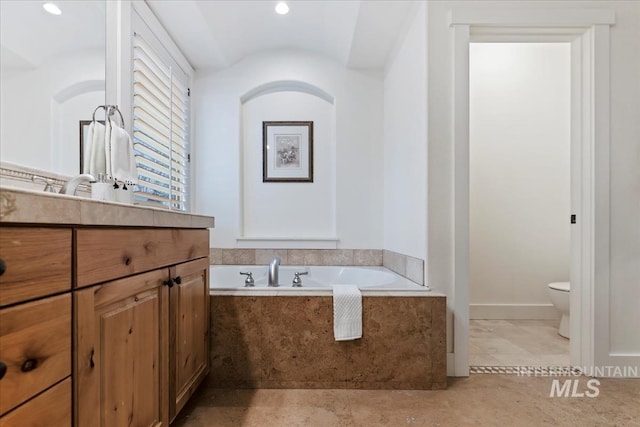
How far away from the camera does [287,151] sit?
3.14 meters

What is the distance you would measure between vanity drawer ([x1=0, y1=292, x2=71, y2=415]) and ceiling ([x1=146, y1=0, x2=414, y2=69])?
7.07 ft

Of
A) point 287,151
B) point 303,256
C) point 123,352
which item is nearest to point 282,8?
point 287,151

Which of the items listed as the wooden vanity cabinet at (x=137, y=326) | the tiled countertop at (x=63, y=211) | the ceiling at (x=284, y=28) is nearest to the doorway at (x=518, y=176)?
the ceiling at (x=284, y=28)

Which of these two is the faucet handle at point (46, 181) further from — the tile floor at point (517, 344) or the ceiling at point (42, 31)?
the tile floor at point (517, 344)

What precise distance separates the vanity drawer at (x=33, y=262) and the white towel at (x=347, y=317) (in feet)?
4.17

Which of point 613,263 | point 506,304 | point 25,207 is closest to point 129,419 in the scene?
point 25,207

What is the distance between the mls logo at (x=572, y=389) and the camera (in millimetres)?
1797

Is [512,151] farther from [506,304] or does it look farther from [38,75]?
[38,75]

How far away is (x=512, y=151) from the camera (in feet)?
10.7

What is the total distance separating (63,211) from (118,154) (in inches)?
34.9

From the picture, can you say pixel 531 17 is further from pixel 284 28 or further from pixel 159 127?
pixel 159 127

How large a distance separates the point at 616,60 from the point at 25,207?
110 inches

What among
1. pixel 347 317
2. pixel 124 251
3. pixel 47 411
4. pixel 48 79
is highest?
pixel 48 79

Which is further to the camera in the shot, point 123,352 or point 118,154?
point 118,154
